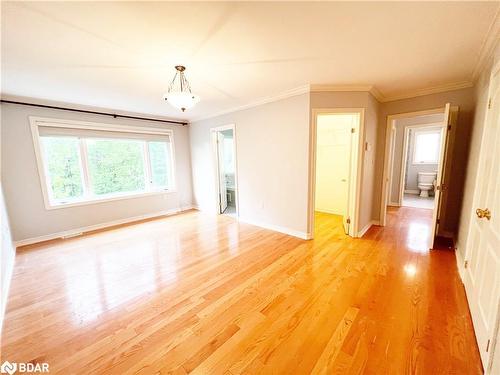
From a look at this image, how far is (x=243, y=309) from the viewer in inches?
71.4

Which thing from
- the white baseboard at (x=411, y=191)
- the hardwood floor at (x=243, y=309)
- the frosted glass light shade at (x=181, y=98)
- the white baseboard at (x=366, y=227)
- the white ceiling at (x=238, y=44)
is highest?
the white ceiling at (x=238, y=44)

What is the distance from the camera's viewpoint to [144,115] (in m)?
4.50

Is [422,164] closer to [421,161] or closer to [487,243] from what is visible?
[421,161]

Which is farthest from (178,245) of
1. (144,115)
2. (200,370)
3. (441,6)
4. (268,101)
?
(441,6)

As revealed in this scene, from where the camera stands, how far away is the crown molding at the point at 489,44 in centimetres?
157

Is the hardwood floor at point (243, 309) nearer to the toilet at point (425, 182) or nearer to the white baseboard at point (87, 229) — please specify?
the white baseboard at point (87, 229)

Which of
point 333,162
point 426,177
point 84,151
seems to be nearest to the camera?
point 84,151

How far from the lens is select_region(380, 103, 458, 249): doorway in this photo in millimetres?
2766

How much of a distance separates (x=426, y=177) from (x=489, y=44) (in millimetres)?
5885

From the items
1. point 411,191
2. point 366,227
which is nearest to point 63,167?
point 366,227

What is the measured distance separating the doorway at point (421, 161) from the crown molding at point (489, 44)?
1.48 ft

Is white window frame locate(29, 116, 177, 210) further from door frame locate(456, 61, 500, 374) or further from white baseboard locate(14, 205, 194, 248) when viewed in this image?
door frame locate(456, 61, 500, 374)

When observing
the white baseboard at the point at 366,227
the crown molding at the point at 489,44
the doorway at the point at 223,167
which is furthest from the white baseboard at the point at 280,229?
the crown molding at the point at 489,44

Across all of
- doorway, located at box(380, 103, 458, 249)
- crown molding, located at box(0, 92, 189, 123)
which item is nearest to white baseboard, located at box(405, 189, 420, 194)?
doorway, located at box(380, 103, 458, 249)
